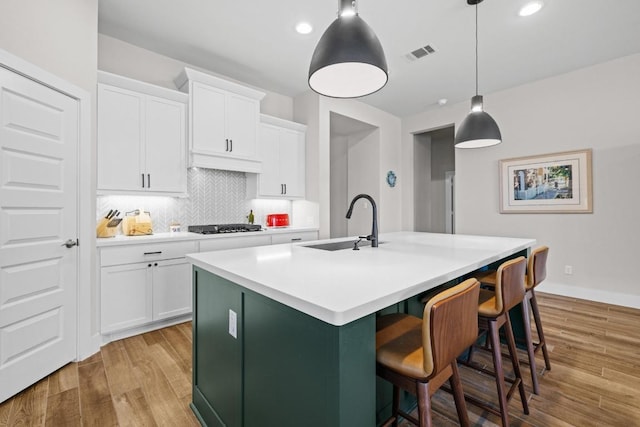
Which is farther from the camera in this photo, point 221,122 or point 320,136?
point 320,136

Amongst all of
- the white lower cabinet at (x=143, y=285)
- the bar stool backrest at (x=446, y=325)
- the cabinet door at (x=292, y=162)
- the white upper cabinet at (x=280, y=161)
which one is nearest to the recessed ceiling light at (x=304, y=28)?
the white upper cabinet at (x=280, y=161)

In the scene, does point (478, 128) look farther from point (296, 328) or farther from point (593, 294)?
point (593, 294)

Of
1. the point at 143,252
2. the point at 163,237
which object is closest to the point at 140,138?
the point at 163,237

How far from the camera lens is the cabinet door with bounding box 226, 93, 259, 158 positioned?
3650mm

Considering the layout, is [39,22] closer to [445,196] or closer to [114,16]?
[114,16]

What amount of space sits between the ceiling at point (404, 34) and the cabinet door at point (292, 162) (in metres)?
0.79

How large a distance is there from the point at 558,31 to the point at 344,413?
4013 millimetres

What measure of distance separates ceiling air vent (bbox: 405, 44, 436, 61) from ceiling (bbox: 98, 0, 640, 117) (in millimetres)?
65

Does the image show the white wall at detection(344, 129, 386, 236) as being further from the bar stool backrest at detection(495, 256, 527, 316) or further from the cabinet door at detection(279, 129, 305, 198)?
the bar stool backrest at detection(495, 256, 527, 316)

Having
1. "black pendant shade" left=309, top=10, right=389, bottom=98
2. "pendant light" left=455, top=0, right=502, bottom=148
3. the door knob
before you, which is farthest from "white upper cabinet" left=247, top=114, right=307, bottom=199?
"black pendant shade" left=309, top=10, right=389, bottom=98

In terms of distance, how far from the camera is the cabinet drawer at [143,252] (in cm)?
261

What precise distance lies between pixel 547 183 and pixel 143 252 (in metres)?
5.04

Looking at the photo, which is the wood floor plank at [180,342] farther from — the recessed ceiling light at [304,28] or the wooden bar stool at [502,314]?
the recessed ceiling light at [304,28]

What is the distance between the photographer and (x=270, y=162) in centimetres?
421
